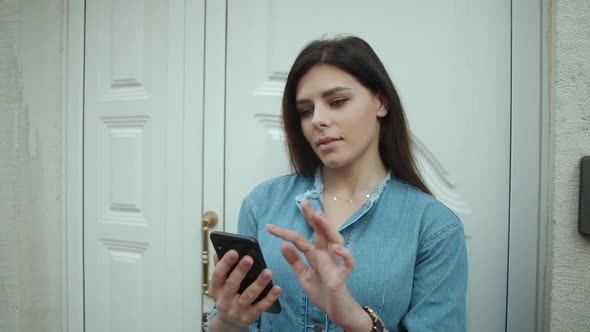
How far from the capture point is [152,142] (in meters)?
1.17

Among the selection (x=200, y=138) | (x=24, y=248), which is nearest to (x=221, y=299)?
(x=200, y=138)

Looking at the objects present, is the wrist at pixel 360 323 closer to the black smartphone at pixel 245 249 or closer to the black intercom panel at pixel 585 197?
the black smartphone at pixel 245 249

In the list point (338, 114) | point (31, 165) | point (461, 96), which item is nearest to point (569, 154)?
point (461, 96)

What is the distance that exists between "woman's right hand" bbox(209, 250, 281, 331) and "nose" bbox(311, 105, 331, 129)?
1.09 ft

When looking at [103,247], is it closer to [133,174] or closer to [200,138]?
[133,174]

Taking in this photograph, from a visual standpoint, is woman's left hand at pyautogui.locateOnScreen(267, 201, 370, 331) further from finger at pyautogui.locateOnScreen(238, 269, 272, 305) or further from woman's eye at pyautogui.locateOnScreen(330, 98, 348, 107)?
woman's eye at pyautogui.locateOnScreen(330, 98, 348, 107)

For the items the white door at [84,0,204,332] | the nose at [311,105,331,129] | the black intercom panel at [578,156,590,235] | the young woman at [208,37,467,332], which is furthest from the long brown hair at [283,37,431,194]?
the white door at [84,0,204,332]

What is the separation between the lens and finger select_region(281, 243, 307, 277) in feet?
1.71

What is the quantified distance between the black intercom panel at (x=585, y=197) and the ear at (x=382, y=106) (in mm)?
437

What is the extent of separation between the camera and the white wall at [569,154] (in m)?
0.69

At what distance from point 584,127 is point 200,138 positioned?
108cm

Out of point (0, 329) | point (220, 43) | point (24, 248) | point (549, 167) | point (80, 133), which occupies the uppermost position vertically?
point (220, 43)

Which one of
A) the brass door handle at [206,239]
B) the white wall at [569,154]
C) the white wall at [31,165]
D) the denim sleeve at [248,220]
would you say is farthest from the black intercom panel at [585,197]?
the white wall at [31,165]

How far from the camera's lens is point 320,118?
2.28 feet
